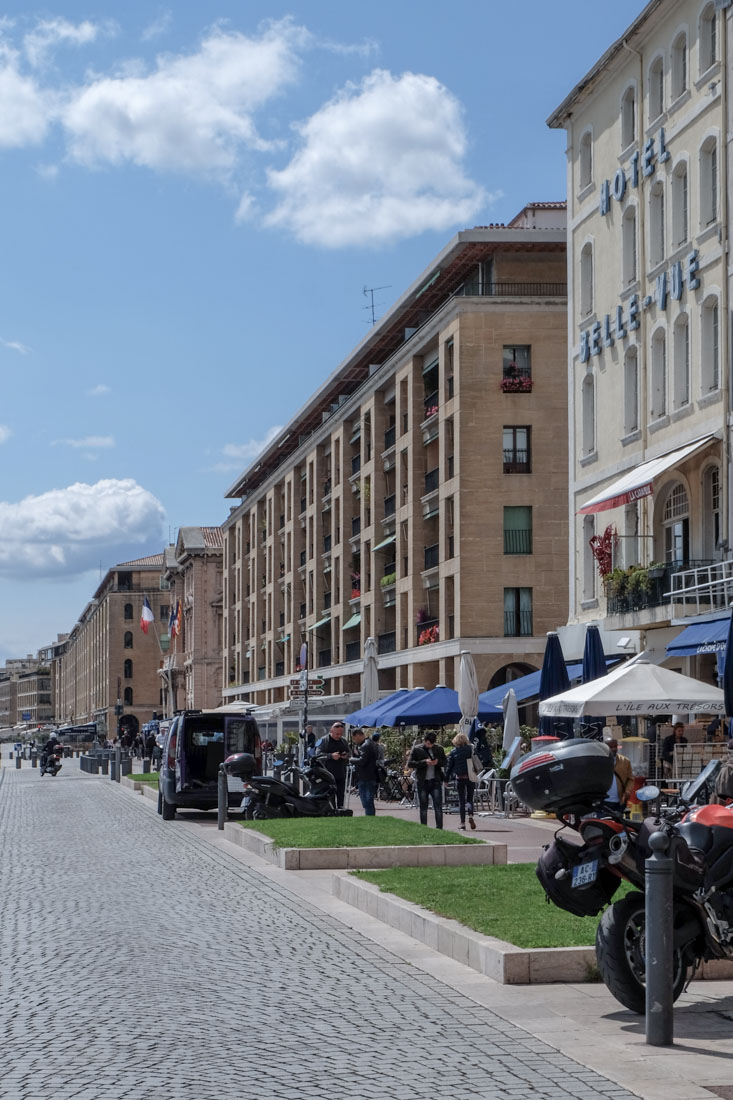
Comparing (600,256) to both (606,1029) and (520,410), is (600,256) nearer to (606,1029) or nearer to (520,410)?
(520,410)

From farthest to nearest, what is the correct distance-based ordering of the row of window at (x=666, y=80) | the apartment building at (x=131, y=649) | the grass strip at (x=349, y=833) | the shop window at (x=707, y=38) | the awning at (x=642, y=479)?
1. the apartment building at (x=131, y=649)
2. the row of window at (x=666, y=80)
3. the shop window at (x=707, y=38)
4. the awning at (x=642, y=479)
5. the grass strip at (x=349, y=833)

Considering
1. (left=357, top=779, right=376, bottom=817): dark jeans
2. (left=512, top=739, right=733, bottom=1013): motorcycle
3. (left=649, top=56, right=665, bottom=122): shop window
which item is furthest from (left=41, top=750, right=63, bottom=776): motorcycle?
(left=512, top=739, right=733, bottom=1013): motorcycle

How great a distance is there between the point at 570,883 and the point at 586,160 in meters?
33.3

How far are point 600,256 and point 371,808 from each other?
57.8ft

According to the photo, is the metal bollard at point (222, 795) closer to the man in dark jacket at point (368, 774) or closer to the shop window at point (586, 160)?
the man in dark jacket at point (368, 774)

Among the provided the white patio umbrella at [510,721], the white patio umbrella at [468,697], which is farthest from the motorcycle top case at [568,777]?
the white patio umbrella at [468,697]

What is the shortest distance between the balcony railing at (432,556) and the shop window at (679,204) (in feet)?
71.2

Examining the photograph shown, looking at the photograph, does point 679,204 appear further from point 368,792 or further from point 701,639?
point 368,792

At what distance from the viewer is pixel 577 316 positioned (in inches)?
1587

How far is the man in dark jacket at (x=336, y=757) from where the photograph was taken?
26406 mm

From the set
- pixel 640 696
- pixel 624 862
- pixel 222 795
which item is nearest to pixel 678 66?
pixel 640 696

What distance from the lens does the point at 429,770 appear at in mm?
24328

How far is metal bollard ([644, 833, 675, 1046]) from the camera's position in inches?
305

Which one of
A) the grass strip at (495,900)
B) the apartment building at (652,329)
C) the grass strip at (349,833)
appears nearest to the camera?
the grass strip at (495,900)
